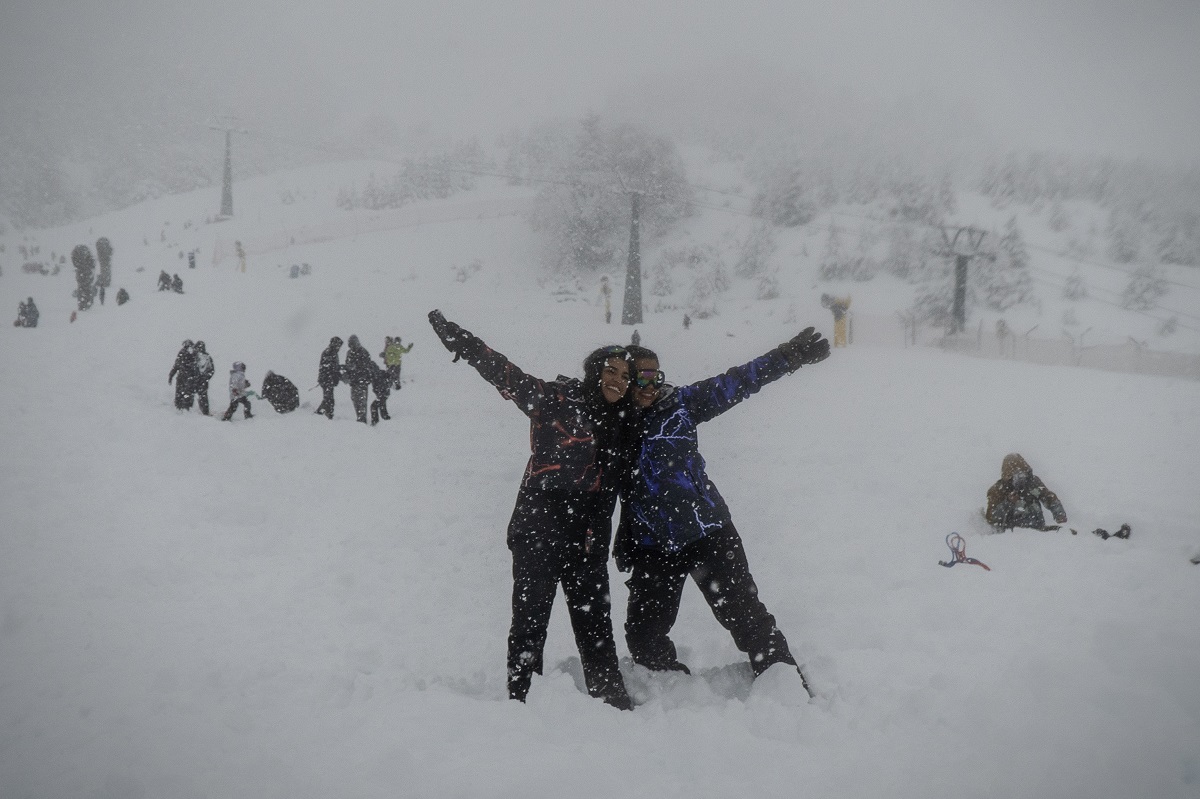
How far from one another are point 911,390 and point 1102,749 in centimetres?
1335

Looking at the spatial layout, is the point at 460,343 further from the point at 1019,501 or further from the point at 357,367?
the point at 357,367

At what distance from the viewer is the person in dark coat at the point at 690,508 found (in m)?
2.75

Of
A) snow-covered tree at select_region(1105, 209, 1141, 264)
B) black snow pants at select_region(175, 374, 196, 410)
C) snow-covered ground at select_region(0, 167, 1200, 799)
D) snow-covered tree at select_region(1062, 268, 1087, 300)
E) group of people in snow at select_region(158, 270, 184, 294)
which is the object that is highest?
snow-covered tree at select_region(1105, 209, 1141, 264)

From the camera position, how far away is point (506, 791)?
2029mm

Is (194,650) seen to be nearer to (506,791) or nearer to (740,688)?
(506,791)

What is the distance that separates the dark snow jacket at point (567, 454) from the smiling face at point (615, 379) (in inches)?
2.4

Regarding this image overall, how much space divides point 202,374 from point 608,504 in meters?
9.38

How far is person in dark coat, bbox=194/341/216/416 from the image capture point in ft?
31.2

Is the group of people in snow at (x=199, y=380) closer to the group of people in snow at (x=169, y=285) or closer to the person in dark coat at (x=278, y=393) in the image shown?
the person in dark coat at (x=278, y=393)

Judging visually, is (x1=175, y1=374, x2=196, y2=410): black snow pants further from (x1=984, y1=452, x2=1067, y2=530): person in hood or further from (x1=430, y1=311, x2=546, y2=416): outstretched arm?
(x1=984, y1=452, x2=1067, y2=530): person in hood

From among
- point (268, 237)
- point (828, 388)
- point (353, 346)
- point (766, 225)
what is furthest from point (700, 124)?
point (353, 346)

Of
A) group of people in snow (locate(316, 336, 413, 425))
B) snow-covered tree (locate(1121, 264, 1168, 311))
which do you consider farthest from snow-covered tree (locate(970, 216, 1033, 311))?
group of people in snow (locate(316, 336, 413, 425))

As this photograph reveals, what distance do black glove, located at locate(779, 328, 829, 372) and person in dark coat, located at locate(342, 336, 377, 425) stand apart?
364 inches

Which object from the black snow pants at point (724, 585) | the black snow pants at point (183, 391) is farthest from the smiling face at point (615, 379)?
the black snow pants at point (183, 391)
